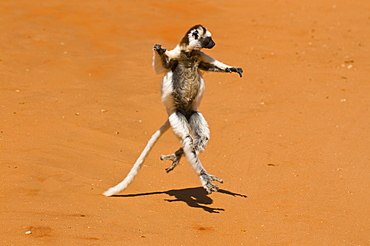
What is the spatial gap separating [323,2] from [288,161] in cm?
1278

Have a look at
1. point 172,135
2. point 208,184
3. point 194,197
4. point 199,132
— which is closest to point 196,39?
point 199,132

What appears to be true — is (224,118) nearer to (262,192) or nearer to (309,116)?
(309,116)

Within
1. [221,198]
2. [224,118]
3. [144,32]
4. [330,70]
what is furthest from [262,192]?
[144,32]

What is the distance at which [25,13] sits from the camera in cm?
1683

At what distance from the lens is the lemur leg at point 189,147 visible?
21.3ft

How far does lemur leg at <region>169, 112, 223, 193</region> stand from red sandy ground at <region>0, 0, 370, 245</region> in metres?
0.44

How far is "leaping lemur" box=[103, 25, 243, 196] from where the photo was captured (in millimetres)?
A: 6684

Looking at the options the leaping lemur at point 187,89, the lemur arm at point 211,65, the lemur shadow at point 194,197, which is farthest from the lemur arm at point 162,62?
the lemur shadow at point 194,197

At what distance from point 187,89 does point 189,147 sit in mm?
756

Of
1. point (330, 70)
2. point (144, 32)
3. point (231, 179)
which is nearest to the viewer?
point (231, 179)

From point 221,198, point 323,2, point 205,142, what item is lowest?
point 221,198

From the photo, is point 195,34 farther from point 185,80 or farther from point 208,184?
point 208,184

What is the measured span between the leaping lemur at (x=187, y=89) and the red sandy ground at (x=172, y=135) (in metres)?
0.72

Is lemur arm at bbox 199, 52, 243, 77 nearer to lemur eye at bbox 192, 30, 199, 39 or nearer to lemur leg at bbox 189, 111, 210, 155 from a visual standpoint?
lemur eye at bbox 192, 30, 199, 39
